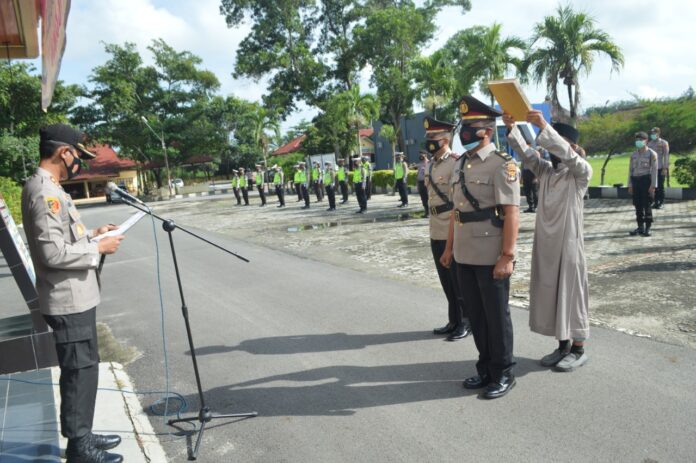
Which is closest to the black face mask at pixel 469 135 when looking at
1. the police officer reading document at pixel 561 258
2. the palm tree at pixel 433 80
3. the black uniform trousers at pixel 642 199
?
the police officer reading document at pixel 561 258

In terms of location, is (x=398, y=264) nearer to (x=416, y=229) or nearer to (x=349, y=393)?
(x=416, y=229)

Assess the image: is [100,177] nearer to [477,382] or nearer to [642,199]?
[642,199]

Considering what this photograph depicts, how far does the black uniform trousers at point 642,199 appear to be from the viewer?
874cm

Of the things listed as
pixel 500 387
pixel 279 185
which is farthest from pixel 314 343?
pixel 279 185

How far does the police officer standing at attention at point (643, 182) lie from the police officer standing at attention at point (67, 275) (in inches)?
344

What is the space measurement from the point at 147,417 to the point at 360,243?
23.6 ft

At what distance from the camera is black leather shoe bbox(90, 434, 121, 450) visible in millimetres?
3088

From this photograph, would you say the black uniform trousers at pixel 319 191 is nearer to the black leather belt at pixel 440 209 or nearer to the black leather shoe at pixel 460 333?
the black leather belt at pixel 440 209

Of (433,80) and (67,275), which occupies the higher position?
(433,80)

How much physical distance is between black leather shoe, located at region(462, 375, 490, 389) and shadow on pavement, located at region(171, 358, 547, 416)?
4 cm

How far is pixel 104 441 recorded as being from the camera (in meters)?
3.14

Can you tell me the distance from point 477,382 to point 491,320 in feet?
1.67

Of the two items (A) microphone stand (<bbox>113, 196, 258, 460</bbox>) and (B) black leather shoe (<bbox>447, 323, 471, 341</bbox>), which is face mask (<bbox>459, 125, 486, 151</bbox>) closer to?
(A) microphone stand (<bbox>113, 196, 258, 460</bbox>)

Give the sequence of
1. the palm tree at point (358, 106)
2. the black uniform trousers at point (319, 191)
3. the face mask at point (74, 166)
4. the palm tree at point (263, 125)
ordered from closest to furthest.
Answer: the face mask at point (74, 166) → the black uniform trousers at point (319, 191) → the palm tree at point (358, 106) → the palm tree at point (263, 125)
